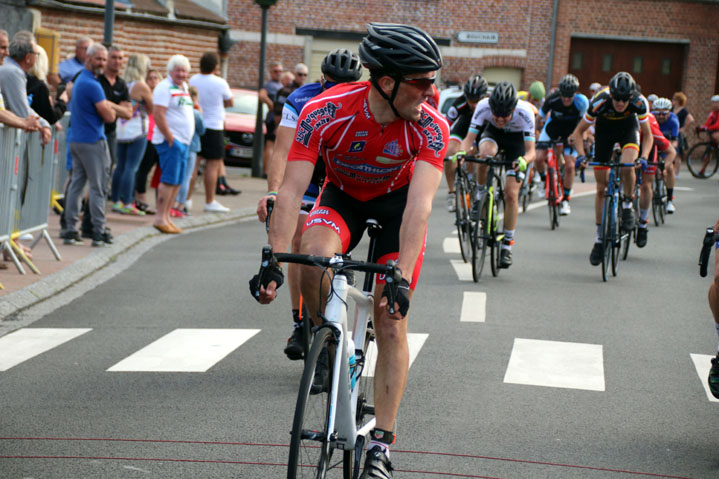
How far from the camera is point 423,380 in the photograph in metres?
7.28

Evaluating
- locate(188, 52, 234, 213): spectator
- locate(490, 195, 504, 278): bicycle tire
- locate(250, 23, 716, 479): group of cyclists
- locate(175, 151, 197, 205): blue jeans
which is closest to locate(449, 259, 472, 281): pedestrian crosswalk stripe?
locate(490, 195, 504, 278): bicycle tire

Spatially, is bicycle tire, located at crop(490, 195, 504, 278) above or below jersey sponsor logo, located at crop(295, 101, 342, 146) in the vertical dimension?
below

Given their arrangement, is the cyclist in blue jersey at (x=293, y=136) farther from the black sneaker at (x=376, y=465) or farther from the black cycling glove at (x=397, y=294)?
the black cycling glove at (x=397, y=294)

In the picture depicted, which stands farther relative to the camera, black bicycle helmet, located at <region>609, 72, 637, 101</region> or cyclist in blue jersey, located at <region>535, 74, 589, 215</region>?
cyclist in blue jersey, located at <region>535, 74, 589, 215</region>

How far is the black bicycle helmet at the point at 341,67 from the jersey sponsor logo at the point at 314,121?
206 cm

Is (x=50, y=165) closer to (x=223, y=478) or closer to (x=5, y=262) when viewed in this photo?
(x=5, y=262)

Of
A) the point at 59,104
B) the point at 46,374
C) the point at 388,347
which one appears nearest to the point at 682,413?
the point at 388,347

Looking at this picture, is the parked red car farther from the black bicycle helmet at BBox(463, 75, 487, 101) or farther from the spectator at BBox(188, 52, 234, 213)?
the black bicycle helmet at BBox(463, 75, 487, 101)

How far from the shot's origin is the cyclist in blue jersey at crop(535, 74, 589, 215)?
1950 cm

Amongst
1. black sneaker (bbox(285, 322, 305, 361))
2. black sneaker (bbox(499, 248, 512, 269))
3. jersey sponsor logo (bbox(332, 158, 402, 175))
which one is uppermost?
jersey sponsor logo (bbox(332, 158, 402, 175))

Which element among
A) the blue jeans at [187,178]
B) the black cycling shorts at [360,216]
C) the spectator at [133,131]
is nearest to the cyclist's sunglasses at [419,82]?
the black cycling shorts at [360,216]

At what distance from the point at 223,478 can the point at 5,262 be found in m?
6.68

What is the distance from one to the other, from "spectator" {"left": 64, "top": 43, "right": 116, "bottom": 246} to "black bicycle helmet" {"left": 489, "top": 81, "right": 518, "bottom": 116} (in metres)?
3.88

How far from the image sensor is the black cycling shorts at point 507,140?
12125 millimetres
